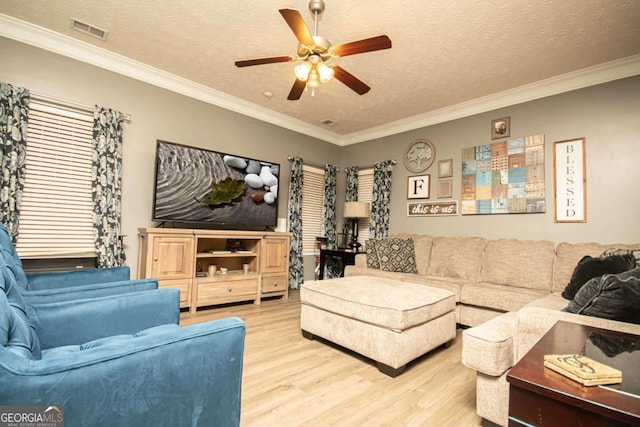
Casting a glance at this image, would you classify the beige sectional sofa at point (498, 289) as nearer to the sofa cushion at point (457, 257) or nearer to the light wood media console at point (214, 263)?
the sofa cushion at point (457, 257)

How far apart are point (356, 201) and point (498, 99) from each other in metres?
2.61

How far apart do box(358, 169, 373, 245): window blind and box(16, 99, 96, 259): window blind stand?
3.88 m

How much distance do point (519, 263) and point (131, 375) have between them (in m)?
3.63

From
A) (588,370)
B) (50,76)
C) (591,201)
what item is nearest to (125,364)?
(588,370)

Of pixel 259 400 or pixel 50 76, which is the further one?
pixel 50 76

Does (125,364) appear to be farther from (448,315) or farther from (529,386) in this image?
(448,315)

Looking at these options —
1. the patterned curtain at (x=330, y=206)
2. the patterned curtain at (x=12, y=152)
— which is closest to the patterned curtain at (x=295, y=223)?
the patterned curtain at (x=330, y=206)

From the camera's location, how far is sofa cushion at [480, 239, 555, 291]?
311cm

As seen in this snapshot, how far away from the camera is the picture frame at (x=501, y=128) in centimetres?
377

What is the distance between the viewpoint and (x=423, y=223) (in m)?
4.54

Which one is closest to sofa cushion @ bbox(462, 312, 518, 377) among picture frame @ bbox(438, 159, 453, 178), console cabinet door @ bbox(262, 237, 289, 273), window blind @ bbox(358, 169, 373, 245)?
console cabinet door @ bbox(262, 237, 289, 273)

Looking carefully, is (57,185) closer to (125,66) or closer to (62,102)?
(62,102)

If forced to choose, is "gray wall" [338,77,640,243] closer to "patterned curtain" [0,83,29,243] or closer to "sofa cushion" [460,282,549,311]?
"sofa cushion" [460,282,549,311]

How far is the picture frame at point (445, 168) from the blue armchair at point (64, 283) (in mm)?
3845
